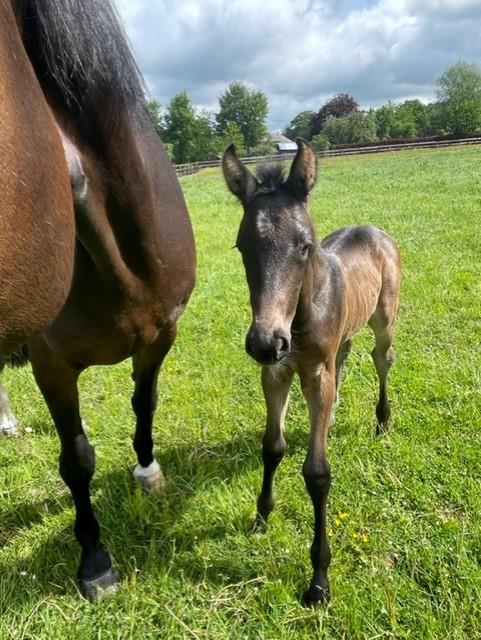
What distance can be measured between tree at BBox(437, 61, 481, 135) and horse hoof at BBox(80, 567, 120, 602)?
63416 mm

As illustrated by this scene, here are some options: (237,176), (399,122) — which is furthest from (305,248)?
(399,122)

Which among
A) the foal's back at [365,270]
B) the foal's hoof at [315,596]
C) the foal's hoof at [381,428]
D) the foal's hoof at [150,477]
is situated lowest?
the foal's hoof at [315,596]

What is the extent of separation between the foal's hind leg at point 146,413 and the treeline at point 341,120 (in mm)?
48485

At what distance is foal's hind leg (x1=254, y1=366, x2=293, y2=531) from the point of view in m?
2.51

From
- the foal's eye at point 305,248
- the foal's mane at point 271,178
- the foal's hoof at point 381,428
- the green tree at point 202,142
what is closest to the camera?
the foal's eye at point 305,248

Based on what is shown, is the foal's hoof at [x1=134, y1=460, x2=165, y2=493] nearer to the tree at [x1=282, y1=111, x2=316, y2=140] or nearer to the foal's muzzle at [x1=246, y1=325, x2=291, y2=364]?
the foal's muzzle at [x1=246, y1=325, x2=291, y2=364]

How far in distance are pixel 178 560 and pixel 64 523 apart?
0.66m

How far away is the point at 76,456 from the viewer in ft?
7.42

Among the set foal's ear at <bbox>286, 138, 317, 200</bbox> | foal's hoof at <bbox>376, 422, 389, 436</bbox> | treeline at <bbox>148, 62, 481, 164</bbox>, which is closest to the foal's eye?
foal's ear at <bbox>286, 138, 317, 200</bbox>

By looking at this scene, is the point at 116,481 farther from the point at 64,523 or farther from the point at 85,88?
the point at 85,88

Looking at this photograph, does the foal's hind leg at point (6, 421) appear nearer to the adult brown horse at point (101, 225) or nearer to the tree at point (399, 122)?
the adult brown horse at point (101, 225)

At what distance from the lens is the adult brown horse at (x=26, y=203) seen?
0.86 m

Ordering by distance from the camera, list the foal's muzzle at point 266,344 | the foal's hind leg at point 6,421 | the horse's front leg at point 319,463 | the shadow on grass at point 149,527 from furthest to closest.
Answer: the foal's hind leg at point 6,421, the shadow on grass at point 149,527, the horse's front leg at point 319,463, the foal's muzzle at point 266,344

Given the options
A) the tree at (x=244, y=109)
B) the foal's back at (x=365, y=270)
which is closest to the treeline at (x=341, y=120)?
the tree at (x=244, y=109)
